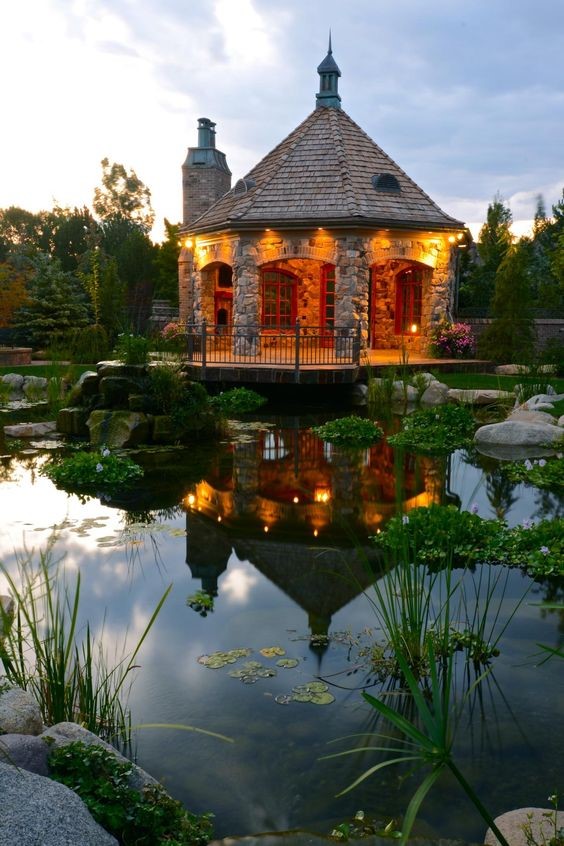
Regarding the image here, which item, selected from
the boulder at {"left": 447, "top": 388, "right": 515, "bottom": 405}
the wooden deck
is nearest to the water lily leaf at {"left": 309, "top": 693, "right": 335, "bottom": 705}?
the wooden deck

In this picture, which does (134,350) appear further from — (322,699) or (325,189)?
(325,189)

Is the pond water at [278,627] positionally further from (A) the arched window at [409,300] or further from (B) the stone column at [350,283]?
(A) the arched window at [409,300]

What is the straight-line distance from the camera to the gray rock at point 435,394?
15.3m

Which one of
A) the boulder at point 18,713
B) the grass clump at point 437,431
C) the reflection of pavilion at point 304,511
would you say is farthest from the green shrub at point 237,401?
the boulder at point 18,713

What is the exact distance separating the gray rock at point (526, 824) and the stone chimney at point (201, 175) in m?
24.3

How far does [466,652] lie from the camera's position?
4441mm

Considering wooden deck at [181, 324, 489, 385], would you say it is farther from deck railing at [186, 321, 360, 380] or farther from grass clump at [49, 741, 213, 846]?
grass clump at [49, 741, 213, 846]

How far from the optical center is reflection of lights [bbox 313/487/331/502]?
823 cm

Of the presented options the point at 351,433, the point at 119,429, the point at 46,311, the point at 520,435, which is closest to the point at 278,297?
the point at 46,311

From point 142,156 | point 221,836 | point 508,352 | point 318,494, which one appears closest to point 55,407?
point 318,494

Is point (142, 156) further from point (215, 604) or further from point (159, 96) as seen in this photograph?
point (215, 604)

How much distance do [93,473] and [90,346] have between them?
1419cm

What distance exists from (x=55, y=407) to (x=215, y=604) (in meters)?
8.88

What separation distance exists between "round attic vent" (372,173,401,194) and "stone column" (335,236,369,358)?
229cm
